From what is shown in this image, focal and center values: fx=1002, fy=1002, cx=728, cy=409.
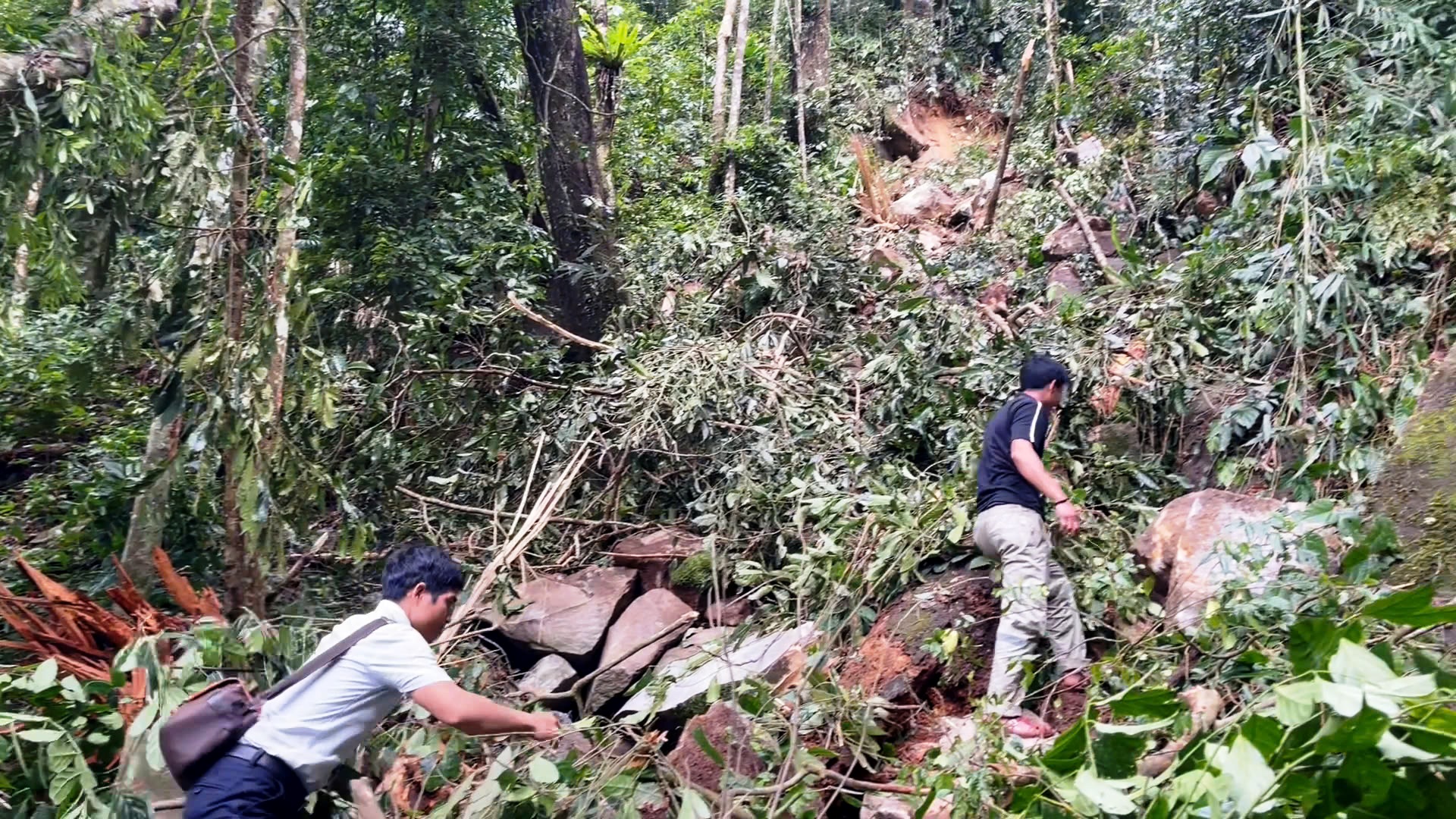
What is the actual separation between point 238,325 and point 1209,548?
14.9ft

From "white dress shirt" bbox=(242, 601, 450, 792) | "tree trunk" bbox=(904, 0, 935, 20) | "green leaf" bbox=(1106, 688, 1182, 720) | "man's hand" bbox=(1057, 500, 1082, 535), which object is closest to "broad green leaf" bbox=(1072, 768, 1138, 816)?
"green leaf" bbox=(1106, 688, 1182, 720)

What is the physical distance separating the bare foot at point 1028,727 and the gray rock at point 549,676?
2.33 meters

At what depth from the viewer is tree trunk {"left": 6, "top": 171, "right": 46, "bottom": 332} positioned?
466 cm

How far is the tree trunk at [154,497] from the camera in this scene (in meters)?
4.83

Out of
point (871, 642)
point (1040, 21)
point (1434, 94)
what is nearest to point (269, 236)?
point (871, 642)

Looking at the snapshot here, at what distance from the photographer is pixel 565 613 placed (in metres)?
5.54

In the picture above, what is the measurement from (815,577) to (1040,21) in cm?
966

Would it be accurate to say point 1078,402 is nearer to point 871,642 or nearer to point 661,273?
point 871,642

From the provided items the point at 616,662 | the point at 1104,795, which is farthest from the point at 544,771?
the point at 616,662

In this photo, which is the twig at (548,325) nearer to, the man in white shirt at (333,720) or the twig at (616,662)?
the twig at (616,662)

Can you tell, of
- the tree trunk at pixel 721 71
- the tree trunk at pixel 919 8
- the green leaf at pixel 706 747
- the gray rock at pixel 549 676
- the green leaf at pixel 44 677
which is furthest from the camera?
the tree trunk at pixel 919 8

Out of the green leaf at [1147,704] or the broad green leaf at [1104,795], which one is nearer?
the broad green leaf at [1104,795]

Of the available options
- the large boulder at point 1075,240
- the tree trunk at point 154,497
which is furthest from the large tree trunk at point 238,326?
the large boulder at point 1075,240

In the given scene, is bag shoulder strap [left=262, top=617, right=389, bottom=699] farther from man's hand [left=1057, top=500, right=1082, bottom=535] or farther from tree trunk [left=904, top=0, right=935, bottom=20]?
tree trunk [left=904, top=0, right=935, bottom=20]
